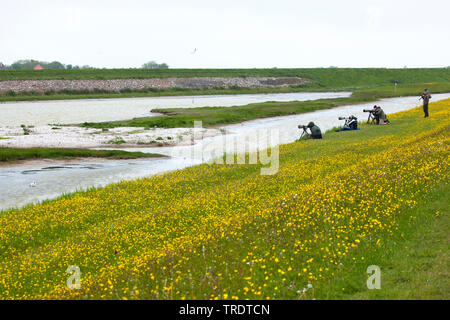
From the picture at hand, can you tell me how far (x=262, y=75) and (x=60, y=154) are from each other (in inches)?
5228

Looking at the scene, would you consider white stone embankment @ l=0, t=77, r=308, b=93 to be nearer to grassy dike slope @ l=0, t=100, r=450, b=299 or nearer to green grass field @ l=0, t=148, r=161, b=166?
green grass field @ l=0, t=148, r=161, b=166

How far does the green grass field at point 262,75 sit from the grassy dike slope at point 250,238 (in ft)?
311

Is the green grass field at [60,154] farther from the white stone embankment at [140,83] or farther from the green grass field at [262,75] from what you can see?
the white stone embankment at [140,83]

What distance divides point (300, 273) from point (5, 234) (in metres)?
13.2

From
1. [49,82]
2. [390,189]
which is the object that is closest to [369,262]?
[390,189]

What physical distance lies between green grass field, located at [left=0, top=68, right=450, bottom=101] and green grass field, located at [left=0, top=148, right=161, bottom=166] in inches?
2741

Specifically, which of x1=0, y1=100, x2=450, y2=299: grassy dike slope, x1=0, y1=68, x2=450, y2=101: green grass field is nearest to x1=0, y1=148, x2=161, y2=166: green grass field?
x1=0, y1=100, x2=450, y2=299: grassy dike slope

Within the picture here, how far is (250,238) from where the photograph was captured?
1184 cm

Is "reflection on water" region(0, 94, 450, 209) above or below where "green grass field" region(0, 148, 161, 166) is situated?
below

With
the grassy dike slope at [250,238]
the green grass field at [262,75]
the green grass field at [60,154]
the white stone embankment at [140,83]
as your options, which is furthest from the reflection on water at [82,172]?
the white stone embankment at [140,83]

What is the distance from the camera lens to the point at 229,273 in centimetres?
970

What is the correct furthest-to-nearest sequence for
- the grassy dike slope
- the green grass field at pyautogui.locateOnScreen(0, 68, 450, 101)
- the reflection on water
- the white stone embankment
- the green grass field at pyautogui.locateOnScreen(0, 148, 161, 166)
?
the green grass field at pyautogui.locateOnScreen(0, 68, 450, 101) → the white stone embankment → the green grass field at pyautogui.locateOnScreen(0, 148, 161, 166) → the reflection on water → the grassy dike slope

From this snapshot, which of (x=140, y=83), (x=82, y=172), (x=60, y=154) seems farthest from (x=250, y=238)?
(x=140, y=83)

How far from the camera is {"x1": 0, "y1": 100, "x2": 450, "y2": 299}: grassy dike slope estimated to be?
9290 millimetres
